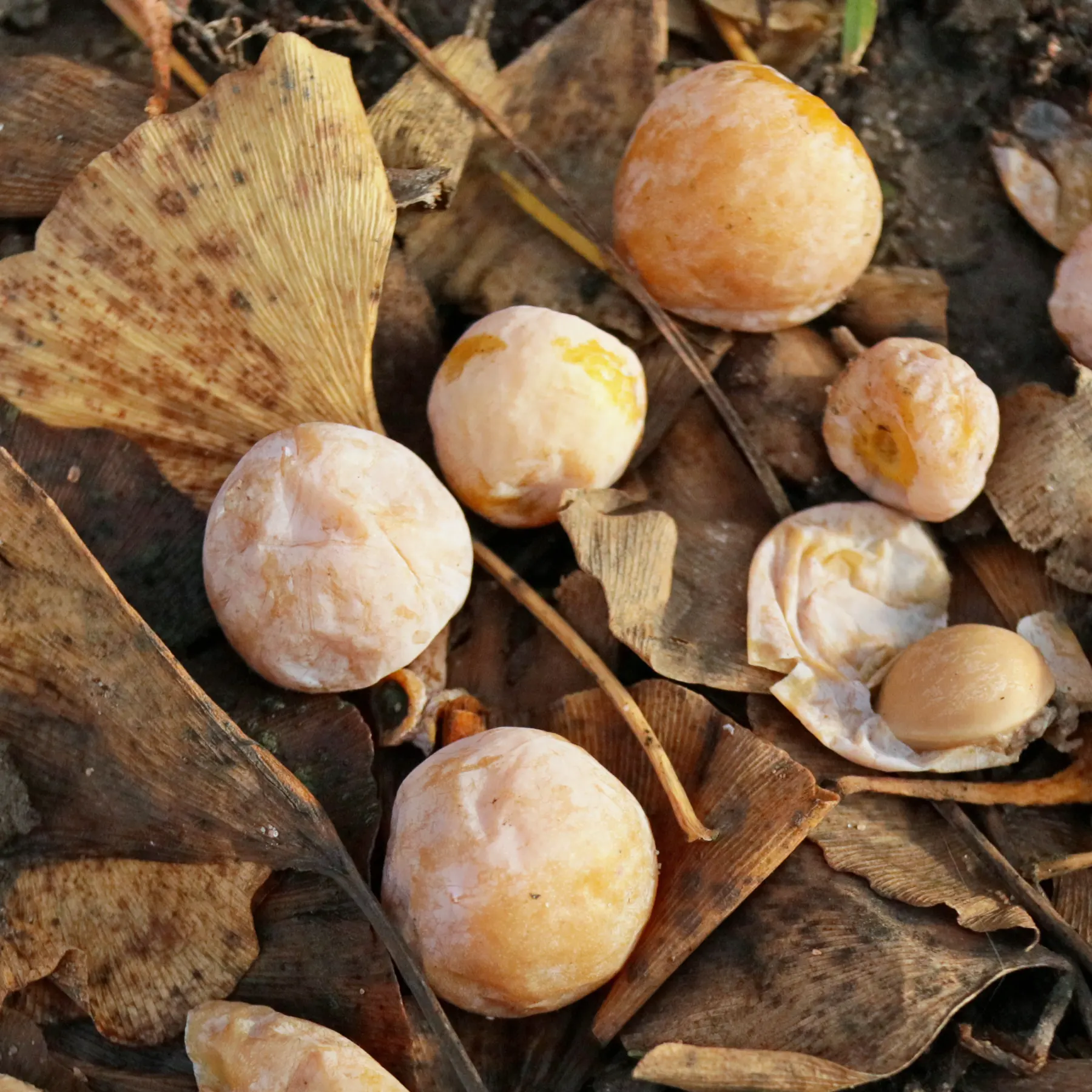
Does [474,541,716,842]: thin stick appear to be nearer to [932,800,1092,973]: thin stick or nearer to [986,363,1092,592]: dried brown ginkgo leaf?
[932,800,1092,973]: thin stick

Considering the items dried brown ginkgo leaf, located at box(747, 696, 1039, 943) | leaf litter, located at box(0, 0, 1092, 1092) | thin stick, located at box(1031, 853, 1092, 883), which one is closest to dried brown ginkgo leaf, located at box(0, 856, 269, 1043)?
leaf litter, located at box(0, 0, 1092, 1092)

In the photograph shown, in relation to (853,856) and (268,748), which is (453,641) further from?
(853,856)

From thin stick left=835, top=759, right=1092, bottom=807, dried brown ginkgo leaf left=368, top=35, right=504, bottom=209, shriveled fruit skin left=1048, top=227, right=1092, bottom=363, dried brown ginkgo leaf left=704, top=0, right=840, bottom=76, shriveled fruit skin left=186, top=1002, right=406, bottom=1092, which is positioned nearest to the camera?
shriveled fruit skin left=186, top=1002, right=406, bottom=1092

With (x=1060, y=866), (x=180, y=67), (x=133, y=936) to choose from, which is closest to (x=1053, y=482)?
(x=1060, y=866)

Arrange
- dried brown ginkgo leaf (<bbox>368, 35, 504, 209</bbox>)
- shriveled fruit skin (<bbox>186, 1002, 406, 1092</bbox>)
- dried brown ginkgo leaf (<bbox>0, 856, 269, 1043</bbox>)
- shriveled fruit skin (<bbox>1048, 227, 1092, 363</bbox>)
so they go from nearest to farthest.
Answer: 1. shriveled fruit skin (<bbox>186, 1002, 406, 1092</bbox>)
2. dried brown ginkgo leaf (<bbox>0, 856, 269, 1043</bbox>)
3. shriveled fruit skin (<bbox>1048, 227, 1092, 363</bbox>)
4. dried brown ginkgo leaf (<bbox>368, 35, 504, 209</bbox>)

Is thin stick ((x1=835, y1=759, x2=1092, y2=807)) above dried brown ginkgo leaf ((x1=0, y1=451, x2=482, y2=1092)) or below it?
below

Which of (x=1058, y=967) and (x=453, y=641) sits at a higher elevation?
(x=453, y=641)

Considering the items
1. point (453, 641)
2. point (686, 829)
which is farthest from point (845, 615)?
point (453, 641)
